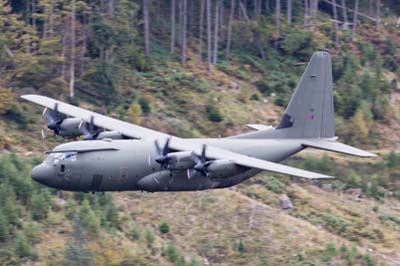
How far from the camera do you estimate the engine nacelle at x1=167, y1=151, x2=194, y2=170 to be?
136ft

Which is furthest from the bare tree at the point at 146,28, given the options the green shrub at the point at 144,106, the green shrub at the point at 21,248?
the green shrub at the point at 21,248

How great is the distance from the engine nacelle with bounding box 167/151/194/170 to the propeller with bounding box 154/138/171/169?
0.16 metres

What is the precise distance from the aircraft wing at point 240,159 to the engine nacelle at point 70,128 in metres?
5.96

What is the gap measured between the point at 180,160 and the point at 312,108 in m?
8.59

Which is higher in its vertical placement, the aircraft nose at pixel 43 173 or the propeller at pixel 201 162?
the propeller at pixel 201 162

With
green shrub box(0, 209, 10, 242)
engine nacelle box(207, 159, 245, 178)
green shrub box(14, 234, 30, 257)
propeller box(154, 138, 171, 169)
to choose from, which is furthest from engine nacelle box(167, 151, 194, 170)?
green shrub box(0, 209, 10, 242)

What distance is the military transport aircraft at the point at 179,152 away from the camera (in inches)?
1619

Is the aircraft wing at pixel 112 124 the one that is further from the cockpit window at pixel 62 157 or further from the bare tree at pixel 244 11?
the bare tree at pixel 244 11

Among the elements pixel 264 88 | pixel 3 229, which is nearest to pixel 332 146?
pixel 3 229

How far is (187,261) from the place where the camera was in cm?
4900

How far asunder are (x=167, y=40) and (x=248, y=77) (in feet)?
21.1

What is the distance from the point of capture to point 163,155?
4184cm

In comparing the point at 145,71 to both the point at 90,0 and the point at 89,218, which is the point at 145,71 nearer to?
the point at 90,0

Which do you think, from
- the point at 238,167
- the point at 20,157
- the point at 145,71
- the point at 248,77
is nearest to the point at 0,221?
the point at 20,157
